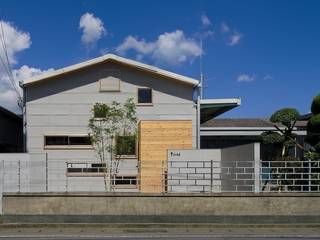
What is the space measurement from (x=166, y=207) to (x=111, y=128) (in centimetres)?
966

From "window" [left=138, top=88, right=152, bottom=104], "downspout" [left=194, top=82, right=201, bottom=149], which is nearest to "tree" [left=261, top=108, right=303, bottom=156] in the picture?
"downspout" [left=194, top=82, right=201, bottom=149]

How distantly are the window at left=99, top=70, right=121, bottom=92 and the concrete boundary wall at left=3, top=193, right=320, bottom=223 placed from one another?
1098cm

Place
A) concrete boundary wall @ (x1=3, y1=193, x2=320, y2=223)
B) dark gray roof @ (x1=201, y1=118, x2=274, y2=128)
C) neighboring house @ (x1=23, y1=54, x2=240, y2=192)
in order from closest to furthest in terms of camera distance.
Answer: concrete boundary wall @ (x1=3, y1=193, x2=320, y2=223), neighboring house @ (x1=23, y1=54, x2=240, y2=192), dark gray roof @ (x1=201, y1=118, x2=274, y2=128)

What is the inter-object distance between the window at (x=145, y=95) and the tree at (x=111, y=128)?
0.81 m

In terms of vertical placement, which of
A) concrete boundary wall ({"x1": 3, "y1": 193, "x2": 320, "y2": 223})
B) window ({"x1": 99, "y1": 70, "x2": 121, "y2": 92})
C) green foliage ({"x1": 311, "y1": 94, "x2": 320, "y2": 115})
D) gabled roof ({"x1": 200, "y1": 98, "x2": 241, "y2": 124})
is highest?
window ({"x1": 99, "y1": 70, "x2": 121, "y2": 92})

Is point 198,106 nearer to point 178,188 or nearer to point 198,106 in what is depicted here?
point 198,106

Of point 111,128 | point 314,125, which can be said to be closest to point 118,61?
point 111,128

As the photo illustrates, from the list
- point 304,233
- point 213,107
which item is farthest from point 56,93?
point 304,233

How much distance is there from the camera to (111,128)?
25.8m

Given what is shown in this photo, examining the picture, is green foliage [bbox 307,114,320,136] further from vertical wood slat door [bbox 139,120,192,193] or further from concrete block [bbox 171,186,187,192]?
vertical wood slat door [bbox 139,120,192,193]

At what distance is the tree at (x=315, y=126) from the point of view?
67.2 ft

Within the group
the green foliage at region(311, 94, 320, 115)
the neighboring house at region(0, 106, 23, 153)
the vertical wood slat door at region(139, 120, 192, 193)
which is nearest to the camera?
the green foliage at region(311, 94, 320, 115)

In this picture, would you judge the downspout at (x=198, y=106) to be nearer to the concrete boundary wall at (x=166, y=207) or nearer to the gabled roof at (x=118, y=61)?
the gabled roof at (x=118, y=61)

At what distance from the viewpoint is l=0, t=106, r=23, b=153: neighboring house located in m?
30.8
